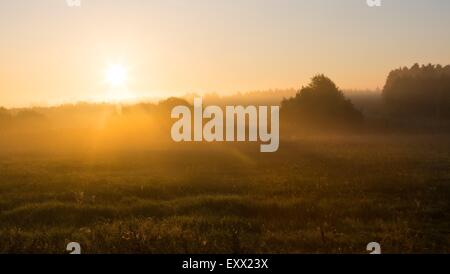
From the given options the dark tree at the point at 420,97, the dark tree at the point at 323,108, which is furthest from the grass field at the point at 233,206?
the dark tree at the point at 420,97

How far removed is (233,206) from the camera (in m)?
22.6

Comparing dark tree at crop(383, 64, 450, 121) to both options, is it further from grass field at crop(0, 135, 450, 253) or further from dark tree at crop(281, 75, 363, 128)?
grass field at crop(0, 135, 450, 253)

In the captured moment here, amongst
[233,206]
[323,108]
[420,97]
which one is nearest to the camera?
[233,206]

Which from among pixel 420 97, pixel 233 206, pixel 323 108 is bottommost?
pixel 233 206

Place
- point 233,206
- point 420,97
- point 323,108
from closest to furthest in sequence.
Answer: point 233,206, point 323,108, point 420,97

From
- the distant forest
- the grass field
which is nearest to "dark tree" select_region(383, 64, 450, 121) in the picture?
the distant forest

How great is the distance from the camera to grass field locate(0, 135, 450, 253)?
52.1 ft

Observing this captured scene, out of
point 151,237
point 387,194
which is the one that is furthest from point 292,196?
point 151,237

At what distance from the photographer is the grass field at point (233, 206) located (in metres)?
15.9

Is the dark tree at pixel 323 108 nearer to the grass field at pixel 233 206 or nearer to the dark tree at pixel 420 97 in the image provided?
the dark tree at pixel 420 97

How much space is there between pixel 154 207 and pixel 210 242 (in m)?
7.43

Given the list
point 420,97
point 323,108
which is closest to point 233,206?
point 323,108

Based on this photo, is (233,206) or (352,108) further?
(352,108)

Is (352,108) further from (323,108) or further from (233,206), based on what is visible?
(233,206)
